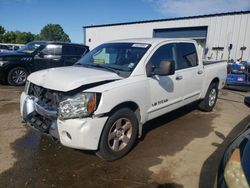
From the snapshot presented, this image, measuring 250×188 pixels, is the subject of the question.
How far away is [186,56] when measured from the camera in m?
5.44

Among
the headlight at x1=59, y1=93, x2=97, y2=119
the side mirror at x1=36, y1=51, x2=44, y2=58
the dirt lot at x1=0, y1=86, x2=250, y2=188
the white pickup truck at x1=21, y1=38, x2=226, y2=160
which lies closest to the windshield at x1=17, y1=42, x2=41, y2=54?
the side mirror at x1=36, y1=51, x2=44, y2=58

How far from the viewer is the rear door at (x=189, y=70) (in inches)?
202

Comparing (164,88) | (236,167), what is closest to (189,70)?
(164,88)

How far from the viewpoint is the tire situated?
6477 millimetres

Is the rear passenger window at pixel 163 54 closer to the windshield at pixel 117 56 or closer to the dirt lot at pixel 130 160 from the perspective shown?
the windshield at pixel 117 56

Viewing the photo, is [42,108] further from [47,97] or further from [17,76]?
[17,76]

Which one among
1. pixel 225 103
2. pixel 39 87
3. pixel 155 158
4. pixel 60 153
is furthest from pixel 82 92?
pixel 225 103

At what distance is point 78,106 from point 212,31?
14.6 metres

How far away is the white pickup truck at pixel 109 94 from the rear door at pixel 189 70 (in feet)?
0.07

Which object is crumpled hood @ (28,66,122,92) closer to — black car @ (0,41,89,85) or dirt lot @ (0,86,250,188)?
dirt lot @ (0,86,250,188)

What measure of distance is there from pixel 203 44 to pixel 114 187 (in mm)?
15412

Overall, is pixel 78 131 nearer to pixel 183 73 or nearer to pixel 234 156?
pixel 234 156

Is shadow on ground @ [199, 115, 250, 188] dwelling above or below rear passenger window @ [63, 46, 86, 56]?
below

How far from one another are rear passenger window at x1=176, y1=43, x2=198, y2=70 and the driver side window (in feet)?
0.68
